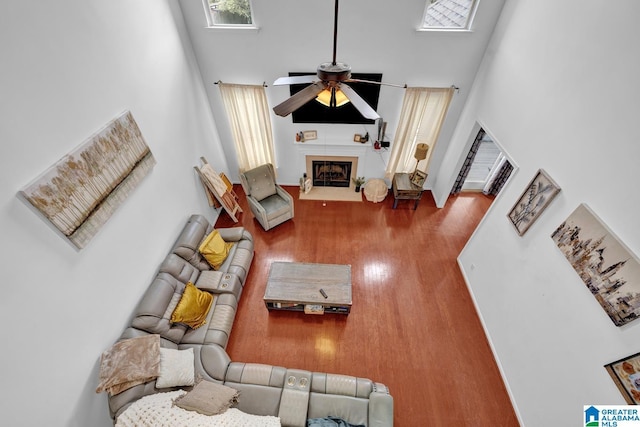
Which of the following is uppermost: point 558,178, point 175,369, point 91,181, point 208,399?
point 558,178

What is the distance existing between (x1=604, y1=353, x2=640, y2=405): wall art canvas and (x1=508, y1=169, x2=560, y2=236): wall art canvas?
4.69ft

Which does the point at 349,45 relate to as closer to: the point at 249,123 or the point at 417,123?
the point at 417,123

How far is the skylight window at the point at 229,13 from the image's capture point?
396 cm

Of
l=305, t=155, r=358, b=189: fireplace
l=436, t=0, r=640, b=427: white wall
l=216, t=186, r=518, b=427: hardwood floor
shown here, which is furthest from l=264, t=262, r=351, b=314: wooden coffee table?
l=305, t=155, r=358, b=189: fireplace

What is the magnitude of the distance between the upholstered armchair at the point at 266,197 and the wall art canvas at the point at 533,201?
3452mm

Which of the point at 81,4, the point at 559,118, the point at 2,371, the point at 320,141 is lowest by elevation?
the point at 2,371

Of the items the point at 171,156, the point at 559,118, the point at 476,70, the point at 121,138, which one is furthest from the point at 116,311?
the point at 476,70

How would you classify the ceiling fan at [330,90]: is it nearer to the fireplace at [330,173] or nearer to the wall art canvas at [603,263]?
the wall art canvas at [603,263]

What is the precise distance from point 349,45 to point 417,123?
1.83 metres

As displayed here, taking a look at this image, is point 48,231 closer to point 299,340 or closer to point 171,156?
point 171,156

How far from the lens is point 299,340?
12.2 feet

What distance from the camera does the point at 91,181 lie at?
8.11ft

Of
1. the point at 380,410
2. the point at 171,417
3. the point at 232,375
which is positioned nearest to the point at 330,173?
the point at 232,375

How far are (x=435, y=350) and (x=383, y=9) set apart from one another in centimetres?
480
